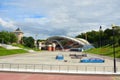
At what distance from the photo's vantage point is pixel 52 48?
191 meters

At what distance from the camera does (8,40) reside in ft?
516

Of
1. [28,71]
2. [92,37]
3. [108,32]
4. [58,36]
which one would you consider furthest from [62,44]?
[28,71]

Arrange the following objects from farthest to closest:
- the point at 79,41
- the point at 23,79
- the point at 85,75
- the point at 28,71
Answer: the point at 79,41, the point at 28,71, the point at 85,75, the point at 23,79

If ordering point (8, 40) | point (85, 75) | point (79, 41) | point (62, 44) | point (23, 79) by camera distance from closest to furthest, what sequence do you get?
1. point (23, 79)
2. point (85, 75)
3. point (8, 40)
4. point (79, 41)
5. point (62, 44)

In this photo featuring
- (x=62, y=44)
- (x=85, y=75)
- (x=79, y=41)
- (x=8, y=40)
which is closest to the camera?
(x=85, y=75)

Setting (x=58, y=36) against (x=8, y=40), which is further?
(x=58, y=36)

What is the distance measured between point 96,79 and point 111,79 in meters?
1.57

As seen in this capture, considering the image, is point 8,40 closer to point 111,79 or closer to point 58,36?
point 58,36

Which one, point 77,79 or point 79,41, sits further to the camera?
point 79,41

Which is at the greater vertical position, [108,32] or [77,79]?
[108,32]

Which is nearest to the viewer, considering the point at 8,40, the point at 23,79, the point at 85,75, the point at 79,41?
the point at 23,79

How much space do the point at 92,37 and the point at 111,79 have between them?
167m

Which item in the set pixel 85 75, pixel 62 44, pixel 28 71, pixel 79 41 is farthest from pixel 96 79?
pixel 62 44

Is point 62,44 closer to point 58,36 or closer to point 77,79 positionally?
point 58,36
